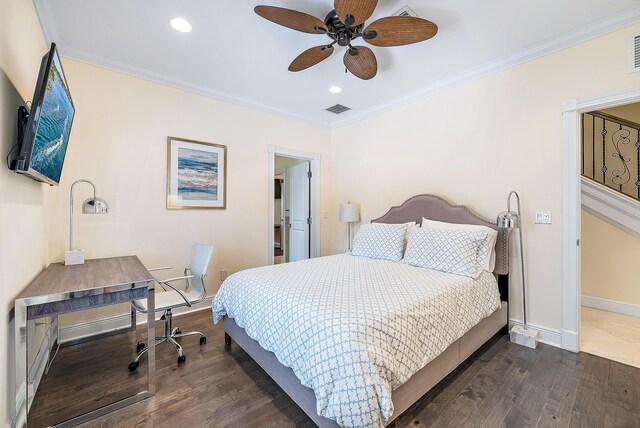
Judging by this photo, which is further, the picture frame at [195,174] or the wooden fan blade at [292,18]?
the picture frame at [195,174]

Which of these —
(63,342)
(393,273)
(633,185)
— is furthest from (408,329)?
(633,185)

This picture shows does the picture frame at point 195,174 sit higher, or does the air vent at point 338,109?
the air vent at point 338,109

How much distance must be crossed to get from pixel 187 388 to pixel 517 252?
10.3ft

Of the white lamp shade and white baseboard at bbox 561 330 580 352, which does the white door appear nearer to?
the white lamp shade

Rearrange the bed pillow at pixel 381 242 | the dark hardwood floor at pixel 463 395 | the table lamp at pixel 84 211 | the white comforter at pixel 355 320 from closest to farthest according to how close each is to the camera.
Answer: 1. the white comforter at pixel 355 320
2. the dark hardwood floor at pixel 463 395
3. the table lamp at pixel 84 211
4. the bed pillow at pixel 381 242

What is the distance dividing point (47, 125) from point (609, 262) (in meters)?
5.52

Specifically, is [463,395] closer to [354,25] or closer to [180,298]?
[180,298]

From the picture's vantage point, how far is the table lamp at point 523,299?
8.13 ft

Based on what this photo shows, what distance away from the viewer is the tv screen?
136 centimetres

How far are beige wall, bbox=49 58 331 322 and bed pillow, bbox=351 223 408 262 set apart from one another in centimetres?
146

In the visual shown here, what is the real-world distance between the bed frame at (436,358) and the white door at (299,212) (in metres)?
1.54

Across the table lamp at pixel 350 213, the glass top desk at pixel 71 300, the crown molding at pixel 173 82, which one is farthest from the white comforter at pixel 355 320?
the crown molding at pixel 173 82

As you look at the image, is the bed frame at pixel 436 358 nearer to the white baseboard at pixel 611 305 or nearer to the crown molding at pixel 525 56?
the crown molding at pixel 525 56

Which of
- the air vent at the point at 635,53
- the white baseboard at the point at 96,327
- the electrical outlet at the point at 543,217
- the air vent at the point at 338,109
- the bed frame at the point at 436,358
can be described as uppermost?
the air vent at the point at 338,109
